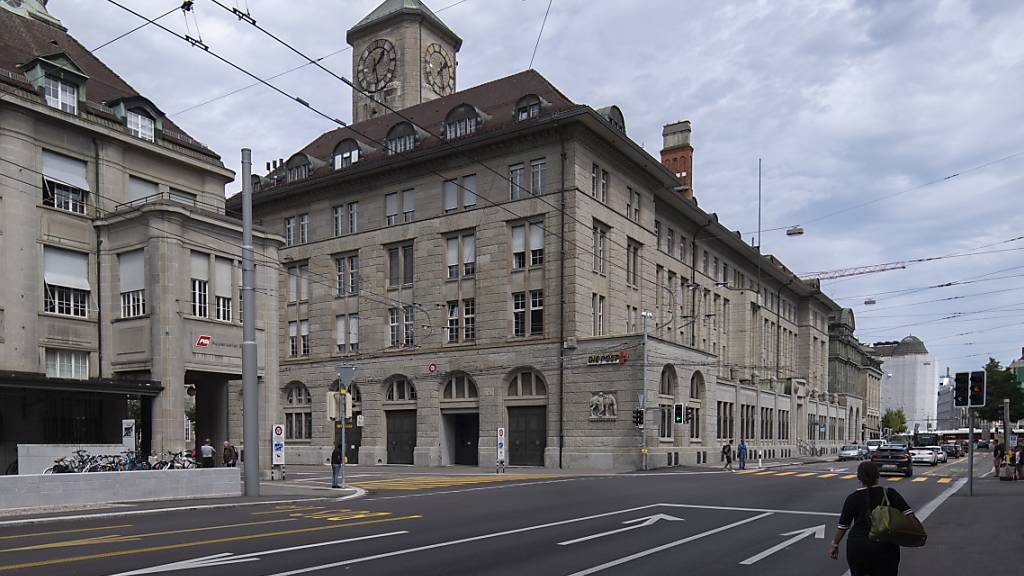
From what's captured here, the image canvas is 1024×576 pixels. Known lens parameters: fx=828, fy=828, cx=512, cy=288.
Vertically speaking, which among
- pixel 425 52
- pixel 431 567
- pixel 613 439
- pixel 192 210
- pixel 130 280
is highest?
pixel 425 52

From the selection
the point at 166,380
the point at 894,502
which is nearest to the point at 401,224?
the point at 166,380

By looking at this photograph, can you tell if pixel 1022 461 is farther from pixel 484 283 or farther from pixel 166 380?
pixel 166 380

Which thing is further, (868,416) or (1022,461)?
(868,416)

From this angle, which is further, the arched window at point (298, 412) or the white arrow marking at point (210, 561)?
the arched window at point (298, 412)

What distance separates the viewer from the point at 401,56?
69188 mm

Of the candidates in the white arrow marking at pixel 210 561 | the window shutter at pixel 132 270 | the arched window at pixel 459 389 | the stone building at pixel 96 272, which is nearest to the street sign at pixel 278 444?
the stone building at pixel 96 272

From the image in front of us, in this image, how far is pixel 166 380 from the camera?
29172 millimetres

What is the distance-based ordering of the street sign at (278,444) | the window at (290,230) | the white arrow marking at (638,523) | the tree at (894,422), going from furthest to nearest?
1. the tree at (894,422)
2. the window at (290,230)
3. the street sign at (278,444)
4. the white arrow marking at (638,523)

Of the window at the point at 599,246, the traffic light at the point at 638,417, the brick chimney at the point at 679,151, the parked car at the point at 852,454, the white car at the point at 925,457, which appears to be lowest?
the parked car at the point at 852,454

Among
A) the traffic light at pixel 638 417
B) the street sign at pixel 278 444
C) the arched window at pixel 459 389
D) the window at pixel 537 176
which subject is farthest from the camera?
the arched window at pixel 459 389

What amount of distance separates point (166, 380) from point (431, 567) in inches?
842

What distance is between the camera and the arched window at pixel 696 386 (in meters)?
48.8

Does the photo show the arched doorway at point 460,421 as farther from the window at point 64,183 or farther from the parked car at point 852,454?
the parked car at point 852,454

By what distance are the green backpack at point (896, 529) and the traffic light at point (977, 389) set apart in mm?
18477
